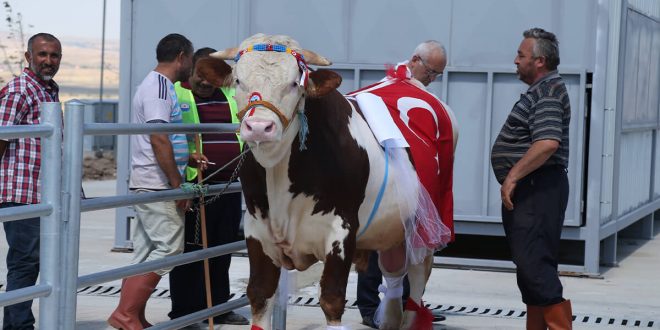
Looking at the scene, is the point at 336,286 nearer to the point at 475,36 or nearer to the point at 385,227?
the point at 385,227

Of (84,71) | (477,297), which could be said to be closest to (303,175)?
(477,297)

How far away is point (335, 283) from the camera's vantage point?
5.81m

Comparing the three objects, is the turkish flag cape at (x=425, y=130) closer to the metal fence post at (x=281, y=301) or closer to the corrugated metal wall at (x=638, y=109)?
the metal fence post at (x=281, y=301)

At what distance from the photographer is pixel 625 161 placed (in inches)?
469

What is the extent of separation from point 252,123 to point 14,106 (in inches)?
84.3

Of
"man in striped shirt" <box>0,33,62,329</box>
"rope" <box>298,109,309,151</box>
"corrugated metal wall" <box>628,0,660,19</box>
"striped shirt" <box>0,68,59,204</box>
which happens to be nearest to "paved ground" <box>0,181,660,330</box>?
"man in striped shirt" <box>0,33,62,329</box>

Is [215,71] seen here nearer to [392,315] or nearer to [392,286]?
[392,286]

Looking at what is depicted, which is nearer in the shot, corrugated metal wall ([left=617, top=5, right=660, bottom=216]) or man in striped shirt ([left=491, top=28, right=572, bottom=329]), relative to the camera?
man in striped shirt ([left=491, top=28, right=572, bottom=329])

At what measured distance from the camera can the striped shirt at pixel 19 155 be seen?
21.6ft

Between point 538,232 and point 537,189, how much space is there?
240mm

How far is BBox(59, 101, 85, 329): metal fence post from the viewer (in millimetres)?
5031

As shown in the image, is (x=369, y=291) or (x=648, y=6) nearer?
(x=369, y=291)

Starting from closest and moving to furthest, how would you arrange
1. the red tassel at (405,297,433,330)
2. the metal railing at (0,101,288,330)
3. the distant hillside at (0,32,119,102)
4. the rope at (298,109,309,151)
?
1. the metal railing at (0,101,288,330)
2. the rope at (298,109,309,151)
3. the red tassel at (405,297,433,330)
4. the distant hillside at (0,32,119,102)

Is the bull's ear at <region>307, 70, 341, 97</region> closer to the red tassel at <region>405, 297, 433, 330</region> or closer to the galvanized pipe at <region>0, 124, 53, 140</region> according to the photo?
the galvanized pipe at <region>0, 124, 53, 140</region>
